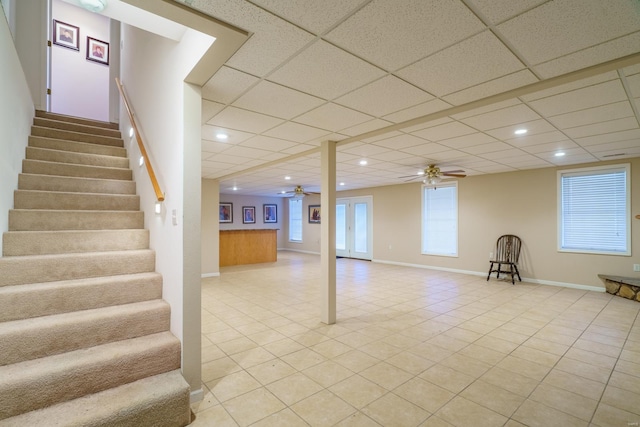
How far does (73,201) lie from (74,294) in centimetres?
136

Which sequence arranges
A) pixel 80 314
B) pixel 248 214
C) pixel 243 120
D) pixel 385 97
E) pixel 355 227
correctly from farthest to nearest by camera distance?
pixel 248 214
pixel 355 227
pixel 243 120
pixel 385 97
pixel 80 314

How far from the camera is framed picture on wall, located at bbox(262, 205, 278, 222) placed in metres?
13.0

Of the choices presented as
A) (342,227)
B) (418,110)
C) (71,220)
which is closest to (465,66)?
(418,110)

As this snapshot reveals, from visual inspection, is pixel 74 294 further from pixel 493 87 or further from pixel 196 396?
pixel 493 87

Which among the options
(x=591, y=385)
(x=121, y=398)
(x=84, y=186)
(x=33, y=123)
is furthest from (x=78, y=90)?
(x=591, y=385)

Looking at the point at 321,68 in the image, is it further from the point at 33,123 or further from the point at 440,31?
the point at 33,123

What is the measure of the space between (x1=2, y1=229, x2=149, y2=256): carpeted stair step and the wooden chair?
666cm

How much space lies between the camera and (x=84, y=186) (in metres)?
3.36

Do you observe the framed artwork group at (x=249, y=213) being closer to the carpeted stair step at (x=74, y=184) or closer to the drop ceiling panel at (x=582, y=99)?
the carpeted stair step at (x=74, y=184)

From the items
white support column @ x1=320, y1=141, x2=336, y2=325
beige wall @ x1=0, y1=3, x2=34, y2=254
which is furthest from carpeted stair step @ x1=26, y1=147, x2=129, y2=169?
white support column @ x1=320, y1=141, x2=336, y2=325

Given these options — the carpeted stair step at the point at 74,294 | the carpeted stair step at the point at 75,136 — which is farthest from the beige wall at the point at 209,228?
the carpeted stair step at the point at 74,294

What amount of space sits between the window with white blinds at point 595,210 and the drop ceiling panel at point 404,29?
19.5 feet

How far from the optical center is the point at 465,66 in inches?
81.6

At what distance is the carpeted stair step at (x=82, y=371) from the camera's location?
166 centimetres
